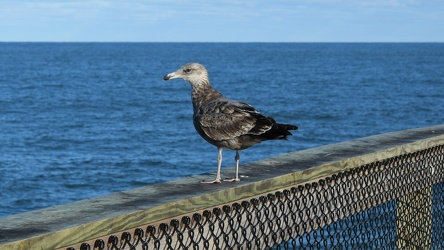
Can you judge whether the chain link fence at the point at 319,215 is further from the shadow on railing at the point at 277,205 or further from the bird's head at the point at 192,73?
the bird's head at the point at 192,73

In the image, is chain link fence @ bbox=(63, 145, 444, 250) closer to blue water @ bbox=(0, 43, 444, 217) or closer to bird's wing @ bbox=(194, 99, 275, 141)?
bird's wing @ bbox=(194, 99, 275, 141)

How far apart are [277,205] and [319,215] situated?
0.56 meters

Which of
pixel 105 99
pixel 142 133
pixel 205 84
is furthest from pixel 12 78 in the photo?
pixel 205 84

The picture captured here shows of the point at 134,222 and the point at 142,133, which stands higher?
the point at 134,222

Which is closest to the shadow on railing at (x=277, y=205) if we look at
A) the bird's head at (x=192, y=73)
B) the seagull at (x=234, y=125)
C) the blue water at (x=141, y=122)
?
the seagull at (x=234, y=125)

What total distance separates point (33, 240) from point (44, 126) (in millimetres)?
62319

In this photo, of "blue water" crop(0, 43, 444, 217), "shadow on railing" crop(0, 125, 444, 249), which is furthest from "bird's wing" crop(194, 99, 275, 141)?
"blue water" crop(0, 43, 444, 217)

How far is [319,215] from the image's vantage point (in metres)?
5.41

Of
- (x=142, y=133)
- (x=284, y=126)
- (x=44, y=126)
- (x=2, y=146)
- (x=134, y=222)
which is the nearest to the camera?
(x=134, y=222)

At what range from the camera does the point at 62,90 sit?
104 meters

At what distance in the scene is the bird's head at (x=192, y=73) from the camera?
7.03m

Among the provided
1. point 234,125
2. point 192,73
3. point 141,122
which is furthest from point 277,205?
point 141,122

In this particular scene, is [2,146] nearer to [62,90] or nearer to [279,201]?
[279,201]

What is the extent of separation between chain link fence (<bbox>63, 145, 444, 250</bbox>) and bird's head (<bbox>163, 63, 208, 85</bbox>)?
1.76 metres
